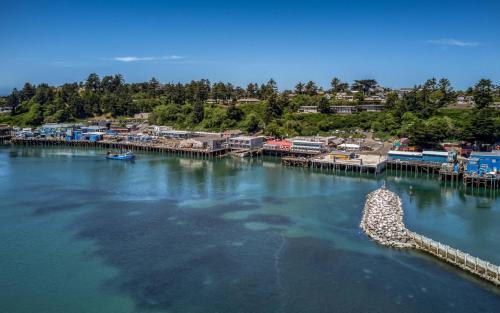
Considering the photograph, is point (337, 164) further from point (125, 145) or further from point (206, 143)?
point (125, 145)

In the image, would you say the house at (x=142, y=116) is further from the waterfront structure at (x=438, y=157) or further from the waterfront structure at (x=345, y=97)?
the waterfront structure at (x=438, y=157)

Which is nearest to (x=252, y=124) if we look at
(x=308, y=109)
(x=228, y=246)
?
(x=308, y=109)

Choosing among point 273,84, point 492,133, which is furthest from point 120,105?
point 492,133

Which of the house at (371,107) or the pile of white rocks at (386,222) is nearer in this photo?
the pile of white rocks at (386,222)

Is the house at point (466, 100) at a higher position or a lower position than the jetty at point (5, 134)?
higher

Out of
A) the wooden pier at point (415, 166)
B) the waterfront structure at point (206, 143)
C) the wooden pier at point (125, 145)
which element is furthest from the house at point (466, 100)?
the wooden pier at point (125, 145)

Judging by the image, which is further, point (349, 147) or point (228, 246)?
point (349, 147)

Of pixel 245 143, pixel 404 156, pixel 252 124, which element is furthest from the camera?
pixel 252 124
